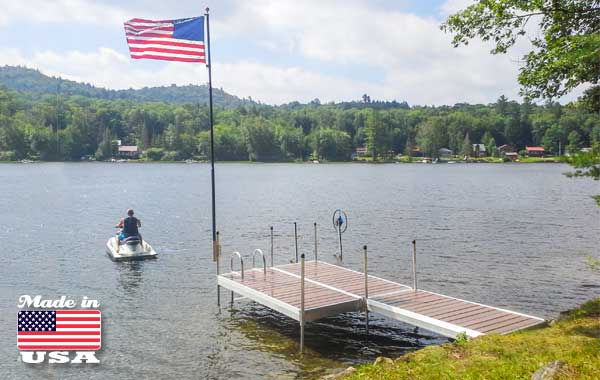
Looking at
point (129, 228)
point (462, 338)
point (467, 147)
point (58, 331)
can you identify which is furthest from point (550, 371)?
point (467, 147)

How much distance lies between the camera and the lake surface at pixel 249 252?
17062 millimetres

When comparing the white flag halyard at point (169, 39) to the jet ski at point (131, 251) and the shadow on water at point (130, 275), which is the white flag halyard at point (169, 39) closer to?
the shadow on water at point (130, 275)

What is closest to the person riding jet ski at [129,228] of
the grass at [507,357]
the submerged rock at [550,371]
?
the grass at [507,357]

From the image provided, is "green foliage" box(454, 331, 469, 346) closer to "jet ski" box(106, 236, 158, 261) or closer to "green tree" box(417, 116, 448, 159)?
"jet ski" box(106, 236, 158, 261)

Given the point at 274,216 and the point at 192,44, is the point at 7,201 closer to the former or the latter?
the point at 274,216

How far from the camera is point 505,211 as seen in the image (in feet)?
184

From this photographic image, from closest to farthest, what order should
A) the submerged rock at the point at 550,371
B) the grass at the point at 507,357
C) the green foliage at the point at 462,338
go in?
1. the submerged rock at the point at 550,371
2. the grass at the point at 507,357
3. the green foliage at the point at 462,338

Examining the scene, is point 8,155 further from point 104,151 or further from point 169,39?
point 169,39

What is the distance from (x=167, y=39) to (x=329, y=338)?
11.8m

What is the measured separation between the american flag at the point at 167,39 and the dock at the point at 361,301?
27.9 ft

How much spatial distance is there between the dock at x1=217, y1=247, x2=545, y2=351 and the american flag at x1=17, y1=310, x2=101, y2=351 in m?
5.33

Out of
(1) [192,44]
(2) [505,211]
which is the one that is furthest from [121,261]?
(2) [505,211]

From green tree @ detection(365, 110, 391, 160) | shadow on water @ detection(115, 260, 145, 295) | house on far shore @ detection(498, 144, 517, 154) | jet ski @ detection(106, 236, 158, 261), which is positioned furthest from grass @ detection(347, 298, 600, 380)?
house on far shore @ detection(498, 144, 517, 154)

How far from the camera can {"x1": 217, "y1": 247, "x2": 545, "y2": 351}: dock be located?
49.5 feet
